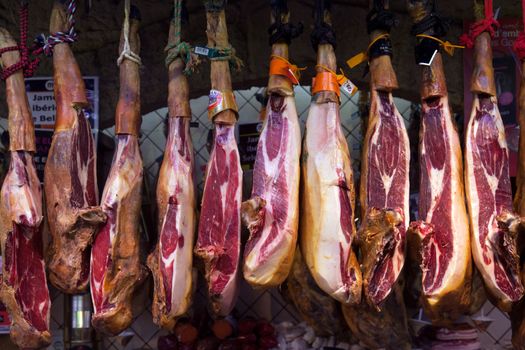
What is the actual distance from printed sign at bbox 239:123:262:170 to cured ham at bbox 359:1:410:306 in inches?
67.7

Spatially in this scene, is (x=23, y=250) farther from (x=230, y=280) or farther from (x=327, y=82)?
(x=327, y=82)

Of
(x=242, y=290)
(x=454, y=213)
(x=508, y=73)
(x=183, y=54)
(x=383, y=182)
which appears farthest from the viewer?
(x=242, y=290)

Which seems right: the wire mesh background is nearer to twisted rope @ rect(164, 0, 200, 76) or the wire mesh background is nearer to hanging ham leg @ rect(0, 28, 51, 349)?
twisted rope @ rect(164, 0, 200, 76)

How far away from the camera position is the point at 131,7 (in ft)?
9.94

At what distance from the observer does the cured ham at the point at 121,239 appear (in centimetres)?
269

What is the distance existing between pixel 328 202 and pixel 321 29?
29.0 inches

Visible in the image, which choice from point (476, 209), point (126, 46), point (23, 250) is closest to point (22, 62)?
point (126, 46)

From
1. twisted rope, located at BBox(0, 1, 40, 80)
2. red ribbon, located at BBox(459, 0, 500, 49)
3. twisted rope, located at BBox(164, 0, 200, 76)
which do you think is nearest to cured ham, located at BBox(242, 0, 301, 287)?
twisted rope, located at BBox(164, 0, 200, 76)

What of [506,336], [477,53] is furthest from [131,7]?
[506,336]

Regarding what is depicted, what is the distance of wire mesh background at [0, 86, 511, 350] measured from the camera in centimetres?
463

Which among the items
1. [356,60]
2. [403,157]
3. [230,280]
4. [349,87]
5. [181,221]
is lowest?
[230,280]

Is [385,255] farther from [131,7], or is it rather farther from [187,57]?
[131,7]

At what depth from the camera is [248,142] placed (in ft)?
15.1

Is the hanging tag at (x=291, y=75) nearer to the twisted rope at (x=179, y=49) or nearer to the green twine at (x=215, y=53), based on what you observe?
the green twine at (x=215, y=53)
